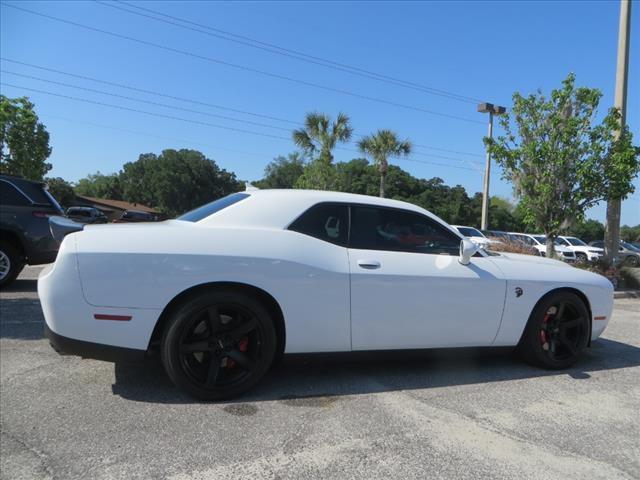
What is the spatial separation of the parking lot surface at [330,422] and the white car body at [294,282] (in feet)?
1.11

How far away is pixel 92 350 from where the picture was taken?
321cm

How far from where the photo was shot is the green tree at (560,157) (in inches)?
472

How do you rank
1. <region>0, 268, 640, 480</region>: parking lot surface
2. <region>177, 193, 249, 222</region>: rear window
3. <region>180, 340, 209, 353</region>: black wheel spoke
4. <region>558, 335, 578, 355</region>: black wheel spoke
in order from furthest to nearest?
<region>558, 335, 578, 355</region>: black wheel spoke → <region>177, 193, 249, 222</region>: rear window → <region>180, 340, 209, 353</region>: black wheel spoke → <region>0, 268, 640, 480</region>: parking lot surface

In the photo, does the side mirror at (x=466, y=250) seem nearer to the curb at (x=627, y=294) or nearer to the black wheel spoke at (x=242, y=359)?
the black wheel spoke at (x=242, y=359)

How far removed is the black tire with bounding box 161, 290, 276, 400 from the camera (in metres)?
3.27

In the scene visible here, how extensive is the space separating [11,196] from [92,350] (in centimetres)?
537

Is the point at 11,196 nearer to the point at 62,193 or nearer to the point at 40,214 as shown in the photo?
the point at 40,214

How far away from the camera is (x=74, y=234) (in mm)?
3309

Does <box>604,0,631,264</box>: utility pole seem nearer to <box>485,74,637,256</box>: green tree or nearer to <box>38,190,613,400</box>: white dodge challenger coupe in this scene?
<box>485,74,637,256</box>: green tree

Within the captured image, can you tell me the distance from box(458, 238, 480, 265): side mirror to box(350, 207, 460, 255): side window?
0.13 m

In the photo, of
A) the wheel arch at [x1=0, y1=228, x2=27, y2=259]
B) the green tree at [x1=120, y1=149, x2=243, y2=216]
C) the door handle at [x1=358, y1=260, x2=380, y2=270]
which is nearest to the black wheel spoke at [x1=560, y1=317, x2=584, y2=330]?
the door handle at [x1=358, y1=260, x2=380, y2=270]

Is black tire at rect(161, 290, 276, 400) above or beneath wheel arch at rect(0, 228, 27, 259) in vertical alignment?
beneath

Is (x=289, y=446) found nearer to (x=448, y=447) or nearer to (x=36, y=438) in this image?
(x=448, y=447)

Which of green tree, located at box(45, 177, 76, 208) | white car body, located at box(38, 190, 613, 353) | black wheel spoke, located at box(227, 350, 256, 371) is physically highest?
green tree, located at box(45, 177, 76, 208)
